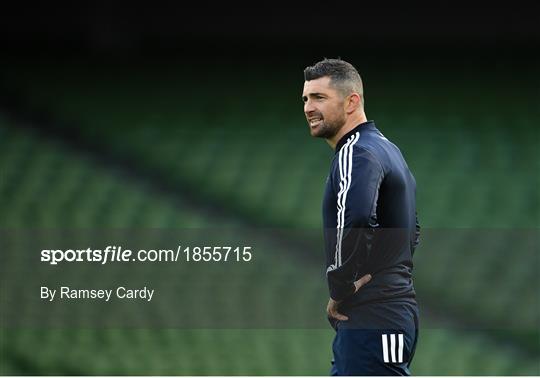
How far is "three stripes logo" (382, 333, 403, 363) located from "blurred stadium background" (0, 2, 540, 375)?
1727 mm

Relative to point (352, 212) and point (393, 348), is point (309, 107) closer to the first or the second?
point (352, 212)

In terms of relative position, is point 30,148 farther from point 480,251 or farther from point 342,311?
point 342,311

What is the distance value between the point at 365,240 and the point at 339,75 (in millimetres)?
448

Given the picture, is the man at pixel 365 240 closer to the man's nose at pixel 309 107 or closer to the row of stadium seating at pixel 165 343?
the man's nose at pixel 309 107

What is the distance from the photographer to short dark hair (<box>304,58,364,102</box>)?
2.17m

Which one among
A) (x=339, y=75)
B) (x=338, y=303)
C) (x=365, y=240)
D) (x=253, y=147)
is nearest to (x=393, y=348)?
(x=338, y=303)

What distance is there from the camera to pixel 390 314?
2.07 metres

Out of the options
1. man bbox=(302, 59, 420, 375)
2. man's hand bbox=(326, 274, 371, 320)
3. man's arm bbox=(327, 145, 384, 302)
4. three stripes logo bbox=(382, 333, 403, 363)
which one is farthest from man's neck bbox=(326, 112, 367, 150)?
three stripes logo bbox=(382, 333, 403, 363)

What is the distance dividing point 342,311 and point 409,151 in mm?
2708

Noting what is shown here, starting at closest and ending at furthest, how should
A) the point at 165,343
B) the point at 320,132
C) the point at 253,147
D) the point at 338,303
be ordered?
the point at 338,303 → the point at 320,132 → the point at 165,343 → the point at 253,147

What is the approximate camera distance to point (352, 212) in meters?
1.96

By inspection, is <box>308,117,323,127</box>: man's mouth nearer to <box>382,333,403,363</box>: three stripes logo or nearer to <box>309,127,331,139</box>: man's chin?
<box>309,127,331,139</box>: man's chin

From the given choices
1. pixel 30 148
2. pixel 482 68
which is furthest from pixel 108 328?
pixel 482 68

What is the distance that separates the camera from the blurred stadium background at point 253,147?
13.1 feet
